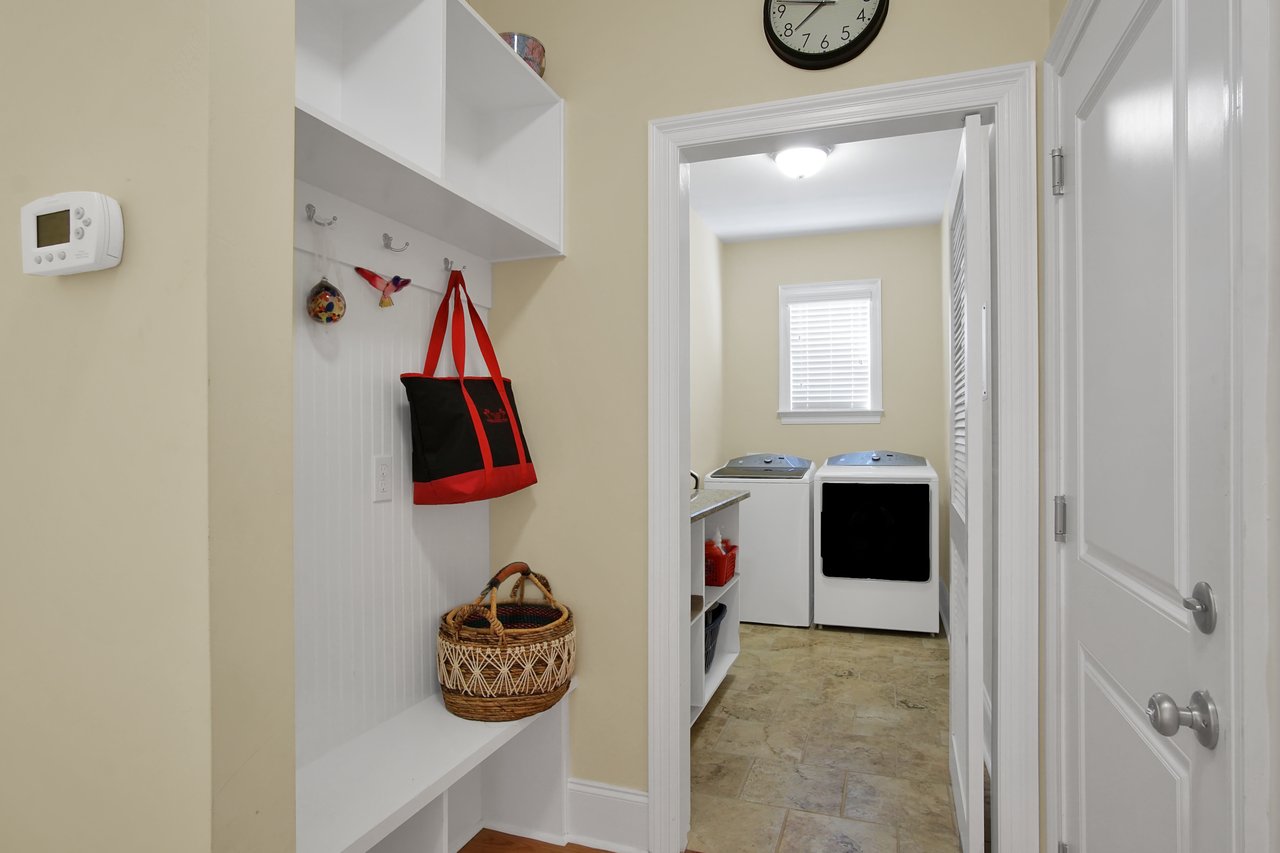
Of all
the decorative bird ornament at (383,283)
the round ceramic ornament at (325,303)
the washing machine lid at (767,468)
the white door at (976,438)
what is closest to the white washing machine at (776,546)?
the washing machine lid at (767,468)

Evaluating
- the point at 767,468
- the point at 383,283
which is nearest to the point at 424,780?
the point at 383,283

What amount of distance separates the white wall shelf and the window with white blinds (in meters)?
3.48

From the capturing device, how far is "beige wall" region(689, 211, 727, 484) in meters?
4.54

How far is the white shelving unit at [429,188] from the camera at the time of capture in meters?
1.40

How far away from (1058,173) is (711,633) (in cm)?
→ 219

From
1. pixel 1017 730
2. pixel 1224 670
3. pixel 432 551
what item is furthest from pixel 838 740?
pixel 1224 670

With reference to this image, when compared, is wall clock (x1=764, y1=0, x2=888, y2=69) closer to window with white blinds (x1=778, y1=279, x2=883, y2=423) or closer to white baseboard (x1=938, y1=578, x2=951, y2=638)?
window with white blinds (x1=778, y1=279, x2=883, y2=423)

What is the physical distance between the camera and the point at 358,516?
168cm

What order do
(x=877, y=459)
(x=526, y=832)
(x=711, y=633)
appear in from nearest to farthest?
(x=526, y=832)
(x=711, y=633)
(x=877, y=459)

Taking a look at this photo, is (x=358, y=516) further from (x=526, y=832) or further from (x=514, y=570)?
(x=526, y=832)

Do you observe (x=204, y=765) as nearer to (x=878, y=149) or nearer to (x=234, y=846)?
(x=234, y=846)

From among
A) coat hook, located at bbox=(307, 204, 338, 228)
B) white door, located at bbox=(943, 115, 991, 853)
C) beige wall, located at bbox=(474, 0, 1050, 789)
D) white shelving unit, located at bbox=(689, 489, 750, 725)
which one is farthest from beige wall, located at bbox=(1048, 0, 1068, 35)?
white shelving unit, located at bbox=(689, 489, 750, 725)

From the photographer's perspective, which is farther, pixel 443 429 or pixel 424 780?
pixel 443 429

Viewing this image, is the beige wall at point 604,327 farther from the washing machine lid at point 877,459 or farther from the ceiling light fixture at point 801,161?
the washing machine lid at point 877,459
